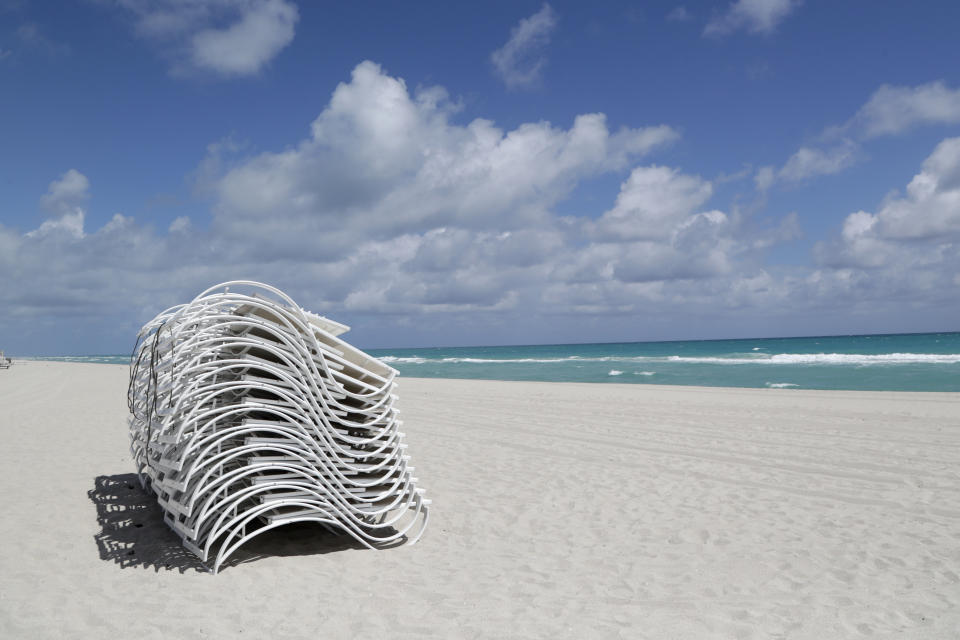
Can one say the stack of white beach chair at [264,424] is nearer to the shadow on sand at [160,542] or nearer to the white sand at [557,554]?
the shadow on sand at [160,542]

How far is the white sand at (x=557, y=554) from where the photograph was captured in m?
3.34

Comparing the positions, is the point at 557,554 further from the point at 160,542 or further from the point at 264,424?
the point at 160,542

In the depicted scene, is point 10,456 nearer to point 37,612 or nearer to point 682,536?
point 37,612

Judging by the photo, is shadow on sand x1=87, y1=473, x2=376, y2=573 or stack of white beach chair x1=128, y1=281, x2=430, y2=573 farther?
shadow on sand x1=87, y1=473, x2=376, y2=573

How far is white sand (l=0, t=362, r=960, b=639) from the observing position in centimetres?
334

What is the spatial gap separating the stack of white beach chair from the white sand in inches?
13.5

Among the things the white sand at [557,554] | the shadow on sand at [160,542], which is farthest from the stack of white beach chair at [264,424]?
the white sand at [557,554]

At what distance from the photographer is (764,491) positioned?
614cm

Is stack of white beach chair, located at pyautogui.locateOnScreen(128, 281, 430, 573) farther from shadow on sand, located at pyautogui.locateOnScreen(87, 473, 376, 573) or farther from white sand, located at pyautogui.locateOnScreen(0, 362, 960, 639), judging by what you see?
white sand, located at pyautogui.locateOnScreen(0, 362, 960, 639)

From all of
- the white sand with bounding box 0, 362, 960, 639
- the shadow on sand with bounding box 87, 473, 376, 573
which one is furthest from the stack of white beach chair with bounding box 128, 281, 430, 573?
the white sand with bounding box 0, 362, 960, 639

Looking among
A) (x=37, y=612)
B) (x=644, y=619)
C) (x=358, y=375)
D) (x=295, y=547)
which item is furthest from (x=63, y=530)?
(x=644, y=619)

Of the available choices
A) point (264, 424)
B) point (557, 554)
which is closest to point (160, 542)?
point (264, 424)

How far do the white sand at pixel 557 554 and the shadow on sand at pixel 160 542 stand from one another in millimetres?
21

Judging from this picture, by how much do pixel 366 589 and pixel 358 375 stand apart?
4.96 ft
